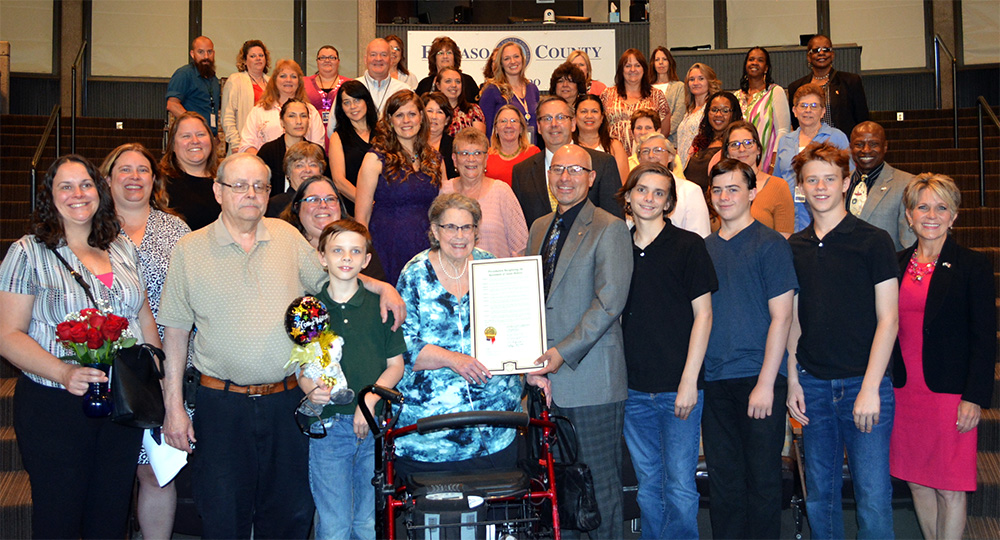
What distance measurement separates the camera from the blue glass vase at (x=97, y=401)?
339 centimetres

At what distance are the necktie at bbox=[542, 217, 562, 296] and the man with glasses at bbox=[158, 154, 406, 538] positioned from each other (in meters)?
0.82

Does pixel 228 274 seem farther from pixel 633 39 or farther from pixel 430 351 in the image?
pixel 633 39

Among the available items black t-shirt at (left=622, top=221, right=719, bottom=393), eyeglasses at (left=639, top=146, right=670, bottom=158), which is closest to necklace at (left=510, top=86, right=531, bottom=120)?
eyeglasses at (left=639, top=146, right=670, bottom=158)

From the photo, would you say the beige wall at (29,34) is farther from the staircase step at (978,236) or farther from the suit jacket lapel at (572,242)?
the staircase step at (978,236)

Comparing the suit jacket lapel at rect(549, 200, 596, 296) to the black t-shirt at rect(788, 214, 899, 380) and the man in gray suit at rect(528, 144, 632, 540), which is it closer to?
the man in gray suit at rect(528, 144, 632, 540)

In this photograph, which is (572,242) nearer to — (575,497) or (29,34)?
(575,497)

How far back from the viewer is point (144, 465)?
4.00 m

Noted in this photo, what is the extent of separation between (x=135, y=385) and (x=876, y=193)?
4.38 metres

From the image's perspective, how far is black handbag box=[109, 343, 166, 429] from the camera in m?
3.40

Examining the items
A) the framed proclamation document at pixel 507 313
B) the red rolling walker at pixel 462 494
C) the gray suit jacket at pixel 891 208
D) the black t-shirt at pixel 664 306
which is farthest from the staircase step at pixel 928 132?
the red rolling walker at pixel 462 494

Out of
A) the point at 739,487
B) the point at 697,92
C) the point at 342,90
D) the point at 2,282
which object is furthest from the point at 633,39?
the point at 2,282

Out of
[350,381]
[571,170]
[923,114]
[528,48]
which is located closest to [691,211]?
[571,170]

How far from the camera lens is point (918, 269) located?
4191 millimetres

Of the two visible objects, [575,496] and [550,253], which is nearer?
[575,496]
